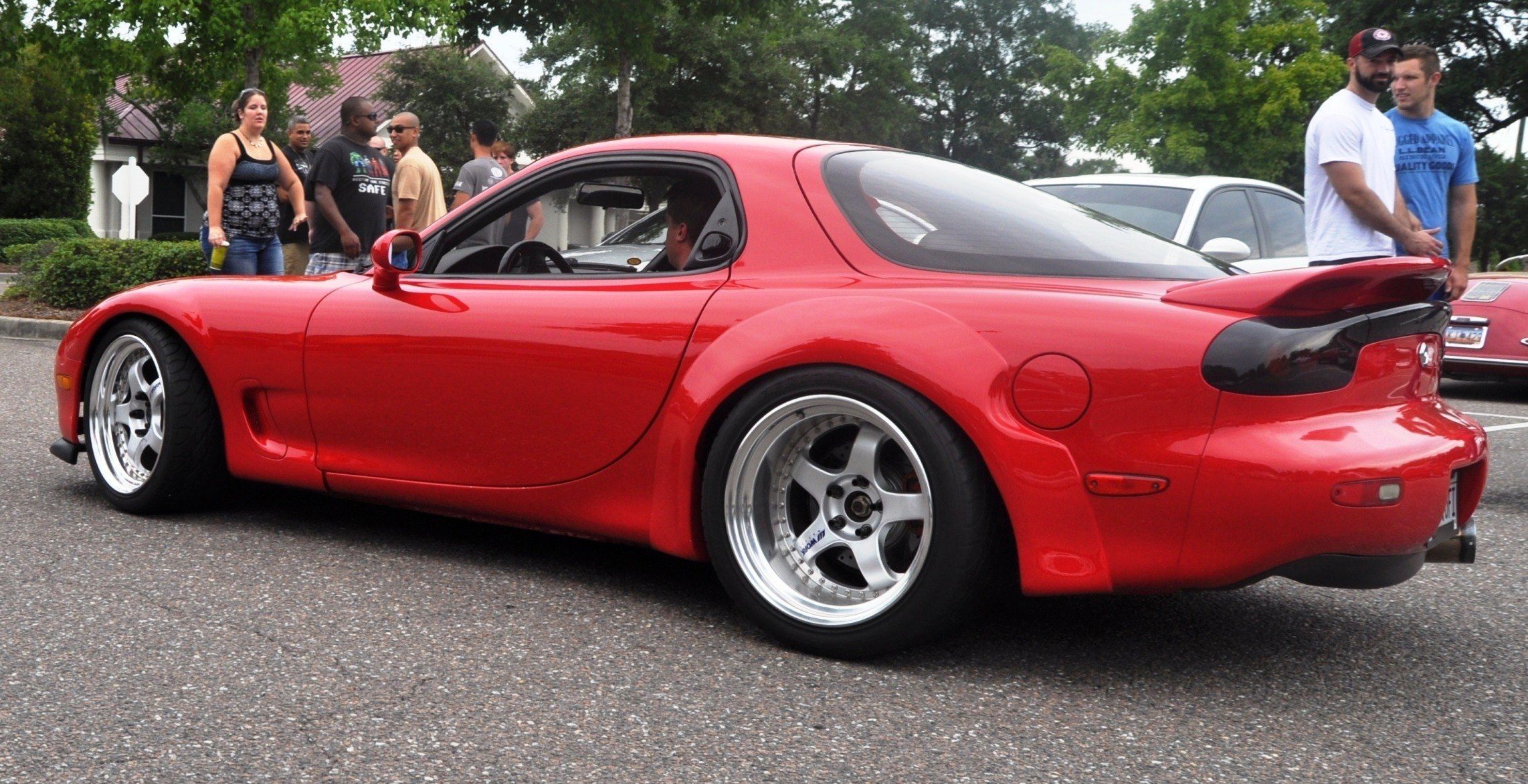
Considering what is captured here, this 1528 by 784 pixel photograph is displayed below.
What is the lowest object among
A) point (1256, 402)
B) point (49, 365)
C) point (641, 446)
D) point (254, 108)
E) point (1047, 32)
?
point (49, 365)

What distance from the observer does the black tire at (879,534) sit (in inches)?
116

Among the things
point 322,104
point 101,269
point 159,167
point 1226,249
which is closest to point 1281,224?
point 1226,249

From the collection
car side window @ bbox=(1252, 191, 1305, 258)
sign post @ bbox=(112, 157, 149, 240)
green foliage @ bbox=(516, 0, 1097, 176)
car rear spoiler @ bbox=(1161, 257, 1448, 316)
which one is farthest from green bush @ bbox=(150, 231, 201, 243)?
car rear spoiler @ bbox=(1161, 257, 1448, 316)

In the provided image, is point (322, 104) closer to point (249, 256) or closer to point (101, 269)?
point (101, 269)

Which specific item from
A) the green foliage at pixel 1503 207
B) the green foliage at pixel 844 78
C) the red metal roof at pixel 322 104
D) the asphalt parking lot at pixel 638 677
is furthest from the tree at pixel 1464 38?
the asphalt parking lot at pixel 638 677

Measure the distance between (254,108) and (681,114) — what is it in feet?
111

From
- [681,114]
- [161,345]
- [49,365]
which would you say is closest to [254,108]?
[49,365]

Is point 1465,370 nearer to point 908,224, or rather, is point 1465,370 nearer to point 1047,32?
point 908,224

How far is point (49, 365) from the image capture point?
31.0 ft

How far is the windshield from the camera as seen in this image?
25.5 feet

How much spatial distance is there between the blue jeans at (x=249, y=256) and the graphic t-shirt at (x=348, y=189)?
346mm

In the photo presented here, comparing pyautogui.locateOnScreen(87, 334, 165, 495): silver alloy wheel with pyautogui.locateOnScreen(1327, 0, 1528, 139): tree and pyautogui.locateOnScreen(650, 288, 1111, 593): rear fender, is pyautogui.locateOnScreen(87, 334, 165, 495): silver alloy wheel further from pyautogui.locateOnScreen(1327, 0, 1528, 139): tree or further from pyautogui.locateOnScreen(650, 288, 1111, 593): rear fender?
pyautogui.locateOnScreen(1327, 0, 1528, 139): tree

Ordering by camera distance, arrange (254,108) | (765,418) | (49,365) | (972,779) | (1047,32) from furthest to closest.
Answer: (1047,32) → (49,365) → (254,108) → (765,418) → (972,779)

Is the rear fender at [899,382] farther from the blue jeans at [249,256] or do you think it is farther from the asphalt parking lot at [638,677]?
the blue jeans at [249,256]
